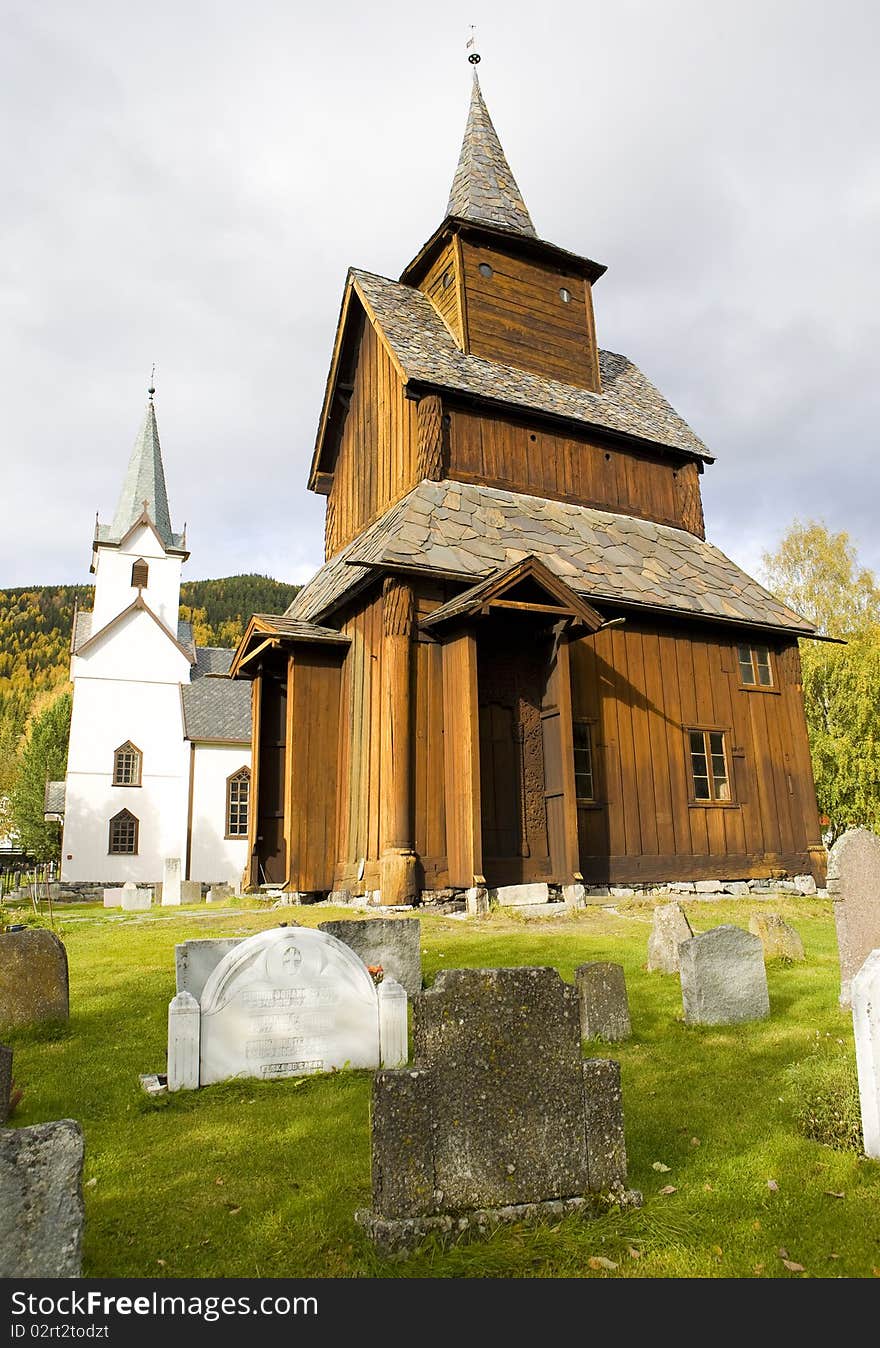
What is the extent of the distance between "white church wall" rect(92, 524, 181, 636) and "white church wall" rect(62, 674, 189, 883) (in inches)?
141

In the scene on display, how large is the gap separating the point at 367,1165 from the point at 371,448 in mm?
16512

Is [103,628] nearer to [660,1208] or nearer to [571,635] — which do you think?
[571,635]

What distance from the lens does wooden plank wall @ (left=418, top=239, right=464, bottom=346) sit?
19.7 m

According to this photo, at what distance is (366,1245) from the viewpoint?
12.0 ft

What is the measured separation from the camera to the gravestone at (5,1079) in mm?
5023

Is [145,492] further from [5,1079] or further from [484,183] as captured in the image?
[5,1079]

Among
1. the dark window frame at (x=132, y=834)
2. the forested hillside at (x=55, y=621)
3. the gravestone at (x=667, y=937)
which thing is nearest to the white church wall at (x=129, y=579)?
the dark window frame at (x=132, y=834)

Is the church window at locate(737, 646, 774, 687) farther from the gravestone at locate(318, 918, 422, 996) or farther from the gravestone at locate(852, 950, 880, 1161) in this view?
the gravestone at locate(852, 950, 880, 1161)

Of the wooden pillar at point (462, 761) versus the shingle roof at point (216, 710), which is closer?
the wooden pillar at point (462, 761)

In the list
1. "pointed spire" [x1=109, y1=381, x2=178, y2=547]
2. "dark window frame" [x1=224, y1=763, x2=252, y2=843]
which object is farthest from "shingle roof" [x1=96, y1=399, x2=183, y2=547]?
"dark window frame" [x1=224, y1=763, x2=252, y2=843]

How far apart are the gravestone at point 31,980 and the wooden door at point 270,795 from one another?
10.5 meters

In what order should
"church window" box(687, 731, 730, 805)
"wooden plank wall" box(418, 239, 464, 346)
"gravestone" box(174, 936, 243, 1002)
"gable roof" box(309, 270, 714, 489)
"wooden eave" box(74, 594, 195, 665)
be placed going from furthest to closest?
"wooden eave" box(74, 594, 195, 665), "wooden plank wall" box(418, 239, 464, 346), "gable roof" box(309, 270, 714, 489), "church window" box(687, 731, 730, 805), "gravestone" box(174, 936, 243, 1002)

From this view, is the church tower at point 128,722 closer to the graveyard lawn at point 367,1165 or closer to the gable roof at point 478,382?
the gable roof at point 478,382

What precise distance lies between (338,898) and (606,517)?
966cm
